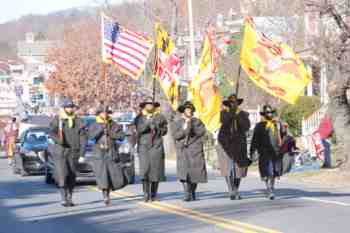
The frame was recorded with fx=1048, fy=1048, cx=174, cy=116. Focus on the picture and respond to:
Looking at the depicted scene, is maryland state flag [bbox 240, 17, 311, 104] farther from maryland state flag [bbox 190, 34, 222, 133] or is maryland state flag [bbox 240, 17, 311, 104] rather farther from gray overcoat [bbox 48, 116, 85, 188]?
gray overcoat [bbox 48, 116, 85, 188]

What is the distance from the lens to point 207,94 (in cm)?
2167

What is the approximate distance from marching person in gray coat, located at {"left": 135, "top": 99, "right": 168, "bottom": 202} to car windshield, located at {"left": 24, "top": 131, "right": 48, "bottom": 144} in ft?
36.6

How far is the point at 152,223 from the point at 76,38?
162 feet

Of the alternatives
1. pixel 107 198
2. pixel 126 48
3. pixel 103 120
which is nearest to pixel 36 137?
pixel 126 48

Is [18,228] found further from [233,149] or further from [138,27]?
[138,27]

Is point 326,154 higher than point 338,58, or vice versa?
point 338,58

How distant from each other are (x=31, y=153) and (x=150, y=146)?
10.6 metres

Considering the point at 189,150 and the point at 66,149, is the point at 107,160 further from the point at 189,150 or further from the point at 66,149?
the point at 189,150

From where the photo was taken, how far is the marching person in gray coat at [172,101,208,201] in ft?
61.8

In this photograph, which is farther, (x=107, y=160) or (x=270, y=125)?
(x=270, y=125)

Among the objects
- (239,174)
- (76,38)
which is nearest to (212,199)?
(239,174)

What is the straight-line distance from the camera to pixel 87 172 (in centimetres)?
2466

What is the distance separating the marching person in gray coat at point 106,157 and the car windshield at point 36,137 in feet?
37.4

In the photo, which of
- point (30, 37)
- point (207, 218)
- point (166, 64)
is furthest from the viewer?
point (30, 37)
